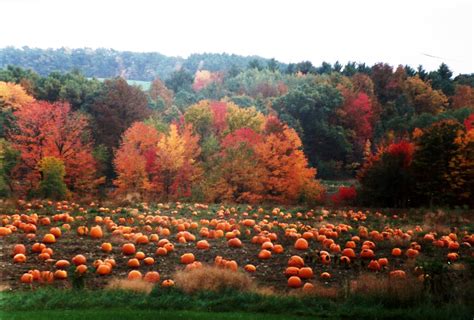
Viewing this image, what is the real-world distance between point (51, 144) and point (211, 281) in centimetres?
2654

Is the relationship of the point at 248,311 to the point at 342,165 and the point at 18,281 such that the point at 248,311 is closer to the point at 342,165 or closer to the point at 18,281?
the point at 18,281

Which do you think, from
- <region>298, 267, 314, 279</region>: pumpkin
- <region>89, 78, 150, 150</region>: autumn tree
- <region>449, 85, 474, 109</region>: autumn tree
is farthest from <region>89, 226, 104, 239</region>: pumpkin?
<region>449, 85, 474, 109</region>: autumn tree

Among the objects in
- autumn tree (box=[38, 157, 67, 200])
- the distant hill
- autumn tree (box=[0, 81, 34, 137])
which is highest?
the distant hill

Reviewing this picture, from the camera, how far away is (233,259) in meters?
10.5

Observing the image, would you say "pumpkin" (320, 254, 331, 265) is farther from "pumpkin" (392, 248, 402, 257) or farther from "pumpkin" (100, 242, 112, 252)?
"pumpkin" (100, 242, 112, 252)

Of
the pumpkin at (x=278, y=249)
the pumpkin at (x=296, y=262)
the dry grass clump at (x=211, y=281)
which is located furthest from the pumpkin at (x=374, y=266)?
the dry grass clump at (x=211, y=281)

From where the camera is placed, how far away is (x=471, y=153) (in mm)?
25828

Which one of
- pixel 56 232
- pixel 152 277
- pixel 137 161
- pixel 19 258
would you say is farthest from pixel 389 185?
pixel 19 258

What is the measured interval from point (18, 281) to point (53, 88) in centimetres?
3382

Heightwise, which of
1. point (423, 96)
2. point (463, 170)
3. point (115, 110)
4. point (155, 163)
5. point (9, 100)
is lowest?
point (155, 163)

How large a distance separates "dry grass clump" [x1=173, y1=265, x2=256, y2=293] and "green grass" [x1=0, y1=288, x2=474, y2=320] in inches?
8.6

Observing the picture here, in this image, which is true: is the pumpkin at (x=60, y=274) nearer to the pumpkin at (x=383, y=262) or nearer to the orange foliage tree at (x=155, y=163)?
the pumpkin at (x=383, y=262)

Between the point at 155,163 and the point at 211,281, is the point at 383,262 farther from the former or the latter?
the point at 155,163

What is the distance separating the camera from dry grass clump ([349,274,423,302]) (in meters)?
7.36
